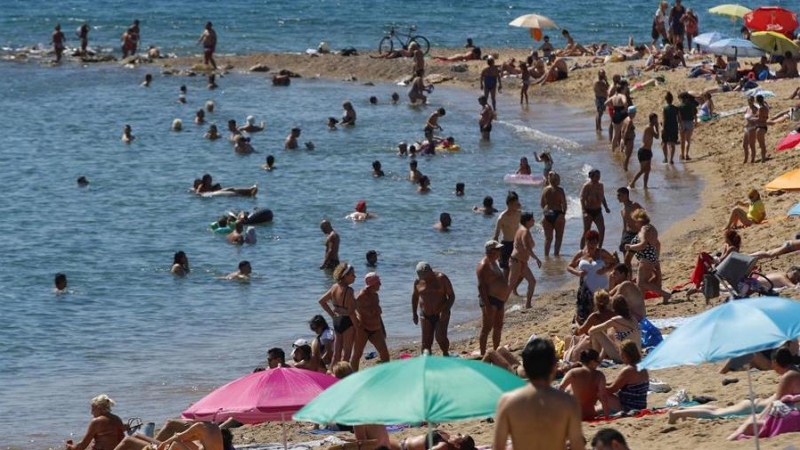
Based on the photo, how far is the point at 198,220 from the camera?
80.0 ft

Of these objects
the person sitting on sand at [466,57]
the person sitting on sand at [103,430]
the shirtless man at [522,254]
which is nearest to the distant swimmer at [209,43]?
the person sitting on sand at [466,57]

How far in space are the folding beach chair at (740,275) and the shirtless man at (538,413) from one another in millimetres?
7597

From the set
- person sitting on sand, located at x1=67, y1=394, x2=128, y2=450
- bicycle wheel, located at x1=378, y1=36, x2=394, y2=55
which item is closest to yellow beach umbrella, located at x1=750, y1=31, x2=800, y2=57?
bicycle wheel, located at x1=378, y1=36, x2=394, y2=55

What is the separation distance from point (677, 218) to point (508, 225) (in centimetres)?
554

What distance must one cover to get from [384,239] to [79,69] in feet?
72.1

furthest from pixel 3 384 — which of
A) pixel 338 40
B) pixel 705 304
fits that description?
pixel 338 40

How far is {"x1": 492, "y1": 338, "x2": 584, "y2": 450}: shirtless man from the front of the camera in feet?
21.5

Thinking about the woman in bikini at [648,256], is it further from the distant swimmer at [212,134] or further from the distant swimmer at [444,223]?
the distant swimmer at [212,134]

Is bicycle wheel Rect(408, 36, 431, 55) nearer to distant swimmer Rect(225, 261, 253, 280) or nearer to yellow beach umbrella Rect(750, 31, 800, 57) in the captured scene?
yellow beach umbrella Rect(750, 31, 800, 57)

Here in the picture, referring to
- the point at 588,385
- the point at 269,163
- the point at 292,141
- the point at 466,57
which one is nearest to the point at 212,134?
the point at 292,141

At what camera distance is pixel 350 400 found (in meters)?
7.79

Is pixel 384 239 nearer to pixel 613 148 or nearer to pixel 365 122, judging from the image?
pixel 613 148

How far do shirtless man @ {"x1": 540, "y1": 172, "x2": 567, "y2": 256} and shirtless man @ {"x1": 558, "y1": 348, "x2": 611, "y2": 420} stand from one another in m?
8.28

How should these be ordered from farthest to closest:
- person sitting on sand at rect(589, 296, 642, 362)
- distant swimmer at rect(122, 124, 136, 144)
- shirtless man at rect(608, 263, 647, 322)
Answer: distant swimmer at rect(122, 124, 136, 144)
shirtless man at rect(608, 263, 647, 322)
person sitting on sand at rect(589, 296, 642, 362)
